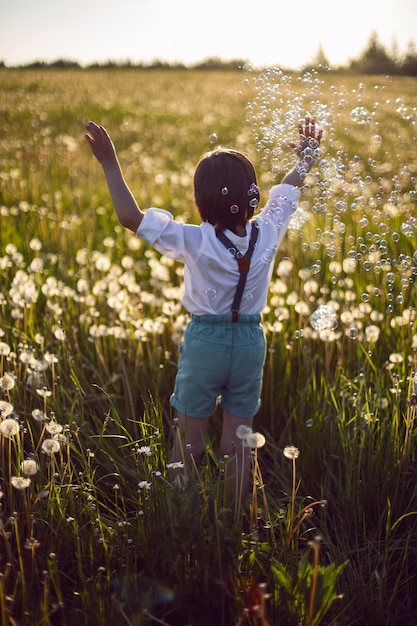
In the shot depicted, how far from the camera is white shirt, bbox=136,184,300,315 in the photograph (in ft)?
7.83

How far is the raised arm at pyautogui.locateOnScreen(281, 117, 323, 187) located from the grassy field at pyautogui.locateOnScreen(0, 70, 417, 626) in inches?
2.2

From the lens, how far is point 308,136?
9.03 feet

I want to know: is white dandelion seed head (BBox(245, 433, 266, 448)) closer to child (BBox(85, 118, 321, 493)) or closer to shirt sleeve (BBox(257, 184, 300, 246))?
child (BBox(85, 118, 321, 493))

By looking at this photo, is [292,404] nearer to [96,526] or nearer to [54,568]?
[96,526]

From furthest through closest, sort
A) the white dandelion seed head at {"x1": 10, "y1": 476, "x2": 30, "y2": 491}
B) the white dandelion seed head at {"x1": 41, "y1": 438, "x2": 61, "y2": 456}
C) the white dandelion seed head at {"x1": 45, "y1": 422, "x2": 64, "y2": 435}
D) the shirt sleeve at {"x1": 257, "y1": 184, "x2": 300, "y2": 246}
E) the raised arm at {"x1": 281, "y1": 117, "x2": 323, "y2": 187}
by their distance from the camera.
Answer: the raised arm at {"x1": 281, "y1": 117, "x2": 323, "y2": 187} → the shirt sleeve at {"x1": 257, "y1": 184, "x2": 300, "y2": 246} → the white dandelion seed head at {"x1": 45, "y1": 422, "x2": 64, "y2": 435} → the white dandelion seed head at {"x1": 41, "y1": 438, "x2": 61, "y2": 456} → the white dandelion seed head at {"x1": 10, "y1": 476, "x2": 30, "y2": 491}

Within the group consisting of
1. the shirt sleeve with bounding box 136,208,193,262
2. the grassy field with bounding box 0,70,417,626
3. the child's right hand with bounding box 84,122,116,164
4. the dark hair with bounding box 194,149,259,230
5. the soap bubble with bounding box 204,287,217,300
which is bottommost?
the grassy field with bounding box 0,70,417,626

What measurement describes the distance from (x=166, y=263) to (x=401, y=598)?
9.24 ft

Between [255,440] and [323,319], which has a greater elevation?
[323,319]

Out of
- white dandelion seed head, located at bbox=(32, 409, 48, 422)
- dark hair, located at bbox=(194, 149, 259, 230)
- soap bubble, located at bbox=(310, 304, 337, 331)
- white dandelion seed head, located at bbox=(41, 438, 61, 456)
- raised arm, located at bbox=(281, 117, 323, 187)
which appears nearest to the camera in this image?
white dandelion seed head, located at bbox=(41, 438, 61, 456)

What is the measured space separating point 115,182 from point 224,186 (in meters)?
0.41

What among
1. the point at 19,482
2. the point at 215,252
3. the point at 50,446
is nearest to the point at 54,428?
the point at 50,446

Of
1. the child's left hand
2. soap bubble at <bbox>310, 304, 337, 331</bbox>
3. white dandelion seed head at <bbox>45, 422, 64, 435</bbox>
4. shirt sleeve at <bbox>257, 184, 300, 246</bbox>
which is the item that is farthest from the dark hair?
white dandelion seed head at <bbox>45, 422, 64, 435</bbox>

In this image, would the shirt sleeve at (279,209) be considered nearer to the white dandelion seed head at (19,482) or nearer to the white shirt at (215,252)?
the white shirt at (215,252)

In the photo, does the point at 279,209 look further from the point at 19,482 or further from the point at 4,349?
the point at 19,482
